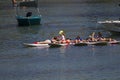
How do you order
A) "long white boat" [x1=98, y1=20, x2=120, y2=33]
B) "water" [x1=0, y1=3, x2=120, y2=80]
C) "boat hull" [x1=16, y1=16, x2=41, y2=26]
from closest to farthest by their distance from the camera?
"water" [x1=0, y1=3, x2=120, y2=80], "long white boat" [x1=98, y1=20, x2=120, y2=33], "boat hull" [x1=16, y1=16, x2=41, y2=26]

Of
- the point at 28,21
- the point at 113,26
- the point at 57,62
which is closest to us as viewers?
the point at 57,62

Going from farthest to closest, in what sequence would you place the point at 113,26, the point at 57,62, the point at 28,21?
1. the point at 28,21
2. the point at 113,26
3. the point at 57,62

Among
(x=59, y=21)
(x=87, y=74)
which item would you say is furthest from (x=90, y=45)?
(x=59, y=21)

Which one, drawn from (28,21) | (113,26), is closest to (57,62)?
(113,26)

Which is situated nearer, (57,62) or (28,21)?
(57,62)

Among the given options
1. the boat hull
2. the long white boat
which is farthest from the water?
the boat hull

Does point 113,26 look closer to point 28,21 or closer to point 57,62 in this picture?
point 28,21

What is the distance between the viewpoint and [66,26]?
4710 inches

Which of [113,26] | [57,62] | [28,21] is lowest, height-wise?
[28,21]

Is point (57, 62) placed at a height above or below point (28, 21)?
above

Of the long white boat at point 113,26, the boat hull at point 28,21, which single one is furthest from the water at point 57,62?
the boat hull at point 28,21

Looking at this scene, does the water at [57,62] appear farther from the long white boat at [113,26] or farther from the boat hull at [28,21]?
the boat hull at [28,21]

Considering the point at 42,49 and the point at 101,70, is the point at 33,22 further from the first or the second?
the point at 101,70

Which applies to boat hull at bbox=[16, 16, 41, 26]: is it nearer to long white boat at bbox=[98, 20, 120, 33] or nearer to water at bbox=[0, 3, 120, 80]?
water at bbox=[0, 3, 120, 80]
